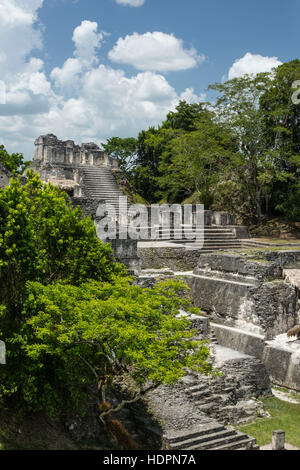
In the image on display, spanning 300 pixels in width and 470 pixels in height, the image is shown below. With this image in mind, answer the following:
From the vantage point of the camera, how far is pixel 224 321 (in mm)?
14531

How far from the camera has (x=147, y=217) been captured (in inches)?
790

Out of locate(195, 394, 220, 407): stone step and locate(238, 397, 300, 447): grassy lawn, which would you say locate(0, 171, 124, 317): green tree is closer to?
locate(195, 394, 220, 407): stone step

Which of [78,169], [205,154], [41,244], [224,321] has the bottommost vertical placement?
[224,321]

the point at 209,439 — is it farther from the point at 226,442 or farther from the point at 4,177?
the point at 4,177

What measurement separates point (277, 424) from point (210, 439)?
7.19 feet

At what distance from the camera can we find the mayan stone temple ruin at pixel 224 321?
8992 mm

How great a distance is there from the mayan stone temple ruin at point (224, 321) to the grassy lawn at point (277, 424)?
269 millimetres

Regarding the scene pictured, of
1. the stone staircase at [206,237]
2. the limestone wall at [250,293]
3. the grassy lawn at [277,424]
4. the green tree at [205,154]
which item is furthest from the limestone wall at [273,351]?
the green tree at [205,154]

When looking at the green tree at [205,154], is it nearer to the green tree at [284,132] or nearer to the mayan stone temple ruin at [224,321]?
the green tree at [284,132]

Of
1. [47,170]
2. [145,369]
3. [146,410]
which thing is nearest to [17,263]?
[145,369]

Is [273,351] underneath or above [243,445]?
above

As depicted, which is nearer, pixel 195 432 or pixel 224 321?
pixel 195 432

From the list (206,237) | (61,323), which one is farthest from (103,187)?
(61,323)

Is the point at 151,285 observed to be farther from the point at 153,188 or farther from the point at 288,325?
the point at 153,188
